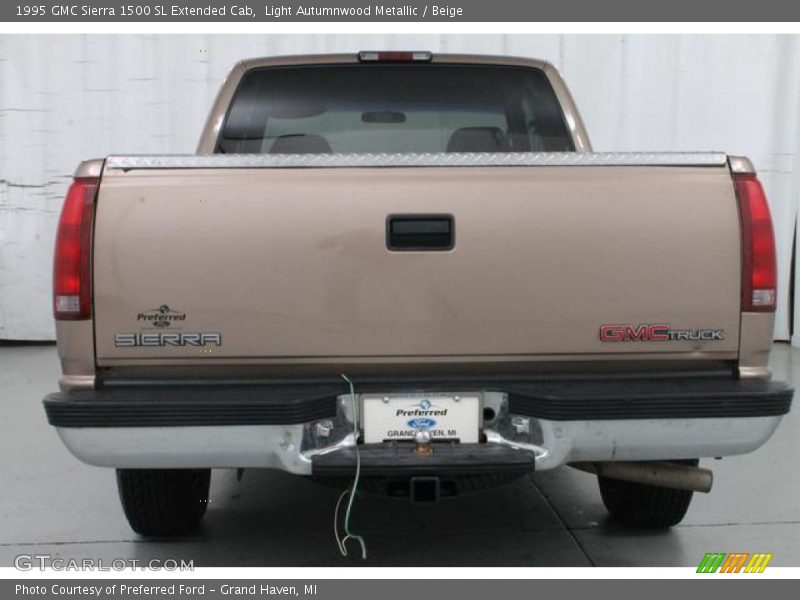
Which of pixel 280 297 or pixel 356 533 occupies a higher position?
pixel 280 297

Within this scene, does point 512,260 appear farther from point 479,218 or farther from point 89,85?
point 89,85

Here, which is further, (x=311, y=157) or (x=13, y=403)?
(x=13, y=403)

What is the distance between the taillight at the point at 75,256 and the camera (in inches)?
119

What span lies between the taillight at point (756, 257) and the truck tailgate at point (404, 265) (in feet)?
0.11

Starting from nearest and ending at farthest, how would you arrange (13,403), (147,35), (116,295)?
(116,295), (13,403), (147,35)

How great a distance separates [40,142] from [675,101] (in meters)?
5.18

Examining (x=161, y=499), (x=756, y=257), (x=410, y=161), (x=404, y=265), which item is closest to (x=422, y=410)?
(x=404, y=265)

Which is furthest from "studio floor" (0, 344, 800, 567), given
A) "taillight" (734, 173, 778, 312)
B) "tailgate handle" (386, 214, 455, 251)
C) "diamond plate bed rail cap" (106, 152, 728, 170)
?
"diamond plate bed rail cap" (106, 152, 728, 170)

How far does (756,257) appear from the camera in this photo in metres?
3.09

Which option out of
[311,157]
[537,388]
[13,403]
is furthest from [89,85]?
[537,388]

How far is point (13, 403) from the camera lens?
646 centimetres

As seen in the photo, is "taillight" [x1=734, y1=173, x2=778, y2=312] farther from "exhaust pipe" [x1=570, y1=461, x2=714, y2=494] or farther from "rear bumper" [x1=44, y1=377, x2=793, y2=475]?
"exhaust pipe" [x1=570, y1=461, x2=714, y2=494]

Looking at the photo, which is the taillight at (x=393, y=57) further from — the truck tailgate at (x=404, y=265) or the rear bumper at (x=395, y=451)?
the rear bumper at (x=395, y=451)

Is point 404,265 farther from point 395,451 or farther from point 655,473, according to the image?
point 655,473
